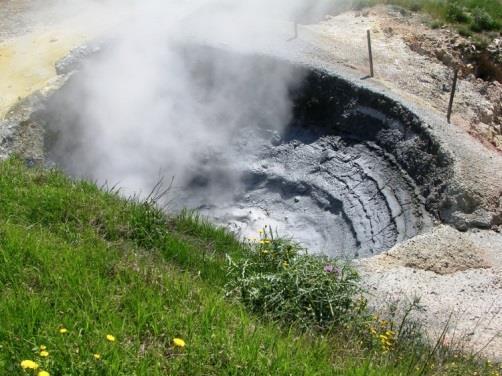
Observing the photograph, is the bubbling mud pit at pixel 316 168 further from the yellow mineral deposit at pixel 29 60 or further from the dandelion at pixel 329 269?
the dandelion at pixel 329 269

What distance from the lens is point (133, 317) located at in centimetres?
404

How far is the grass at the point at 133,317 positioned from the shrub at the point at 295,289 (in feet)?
0.56

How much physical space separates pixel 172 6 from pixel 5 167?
27.6 feet

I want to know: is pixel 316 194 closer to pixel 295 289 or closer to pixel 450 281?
pixel 450 281

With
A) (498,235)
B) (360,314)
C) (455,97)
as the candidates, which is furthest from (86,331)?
(455,97)

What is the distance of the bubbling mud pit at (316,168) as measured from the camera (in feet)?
32.8

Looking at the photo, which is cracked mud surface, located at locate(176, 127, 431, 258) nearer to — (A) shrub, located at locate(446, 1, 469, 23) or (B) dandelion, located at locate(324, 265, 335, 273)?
(B) dandelion, located at locate(324, 265, 335, 273)

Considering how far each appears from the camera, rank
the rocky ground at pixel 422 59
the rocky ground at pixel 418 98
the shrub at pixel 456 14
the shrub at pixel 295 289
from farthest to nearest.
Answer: the shrub at pixel 456 14 → the rocky ground at pixel 422 59 → the rocky ground at pixel 418 98 → the shrub at pixel 295 289

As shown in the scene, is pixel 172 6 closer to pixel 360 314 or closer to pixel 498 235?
pixel 498 235

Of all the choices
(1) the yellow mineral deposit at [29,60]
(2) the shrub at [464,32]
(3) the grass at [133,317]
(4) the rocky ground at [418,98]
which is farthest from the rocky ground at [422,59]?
(3) the grass at [133,317]

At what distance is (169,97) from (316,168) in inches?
120

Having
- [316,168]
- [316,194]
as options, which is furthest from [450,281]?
[316,168]

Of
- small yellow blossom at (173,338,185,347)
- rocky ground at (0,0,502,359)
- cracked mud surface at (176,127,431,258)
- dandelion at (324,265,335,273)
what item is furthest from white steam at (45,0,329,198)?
small yellow blossom at (173,338,185,347)

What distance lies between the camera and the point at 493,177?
9211 millimetres
